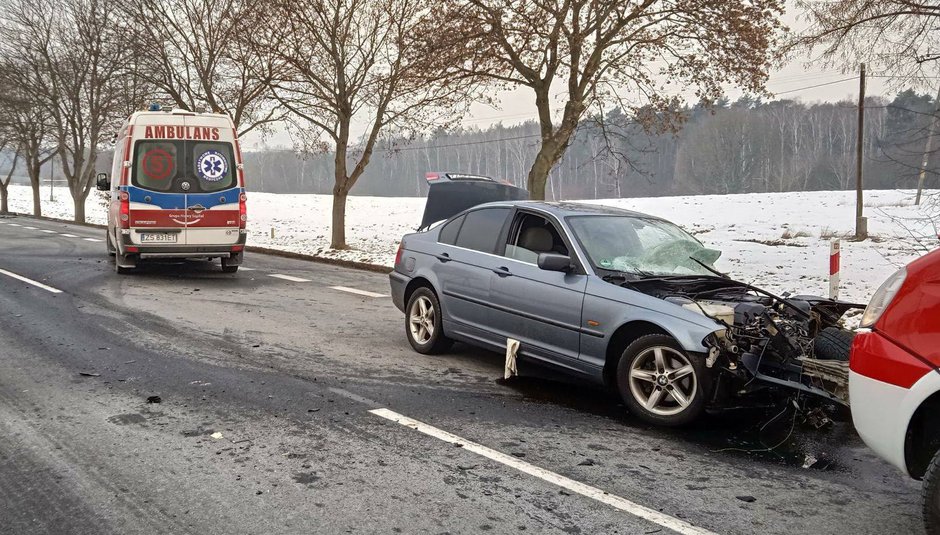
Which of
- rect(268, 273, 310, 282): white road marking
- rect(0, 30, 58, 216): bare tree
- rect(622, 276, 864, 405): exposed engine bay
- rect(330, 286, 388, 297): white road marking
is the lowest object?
rect(330, 286, 388, 297): white road marking

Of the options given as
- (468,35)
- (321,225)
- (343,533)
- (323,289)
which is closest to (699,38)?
(468,35)

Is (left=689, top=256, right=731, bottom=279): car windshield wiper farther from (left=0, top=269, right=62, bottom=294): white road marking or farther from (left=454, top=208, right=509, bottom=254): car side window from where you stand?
(left=0, top=269, right=62, bottom=294): white road marking

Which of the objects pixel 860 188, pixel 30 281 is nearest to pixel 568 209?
pixel 30 281

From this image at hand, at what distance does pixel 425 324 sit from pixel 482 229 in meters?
1.13

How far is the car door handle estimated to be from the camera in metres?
6.18

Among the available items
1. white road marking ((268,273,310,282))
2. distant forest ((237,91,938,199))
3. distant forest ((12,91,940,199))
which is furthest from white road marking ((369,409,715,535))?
distant forest ((12,91,940,199))

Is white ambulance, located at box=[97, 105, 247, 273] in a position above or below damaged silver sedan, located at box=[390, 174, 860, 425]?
above

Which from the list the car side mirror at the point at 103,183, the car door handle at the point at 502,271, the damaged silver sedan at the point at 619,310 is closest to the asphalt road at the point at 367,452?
the damaged silver sedan at the point at 619,310

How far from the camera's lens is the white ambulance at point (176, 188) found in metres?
12.2

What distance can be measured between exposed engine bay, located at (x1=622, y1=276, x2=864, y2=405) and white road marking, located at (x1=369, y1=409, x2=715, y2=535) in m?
1.35

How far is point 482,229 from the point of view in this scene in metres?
6.76

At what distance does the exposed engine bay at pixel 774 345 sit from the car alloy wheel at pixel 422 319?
248cm

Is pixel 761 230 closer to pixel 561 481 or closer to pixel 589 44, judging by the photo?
pixel 589 44

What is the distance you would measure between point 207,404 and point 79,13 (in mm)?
36029
